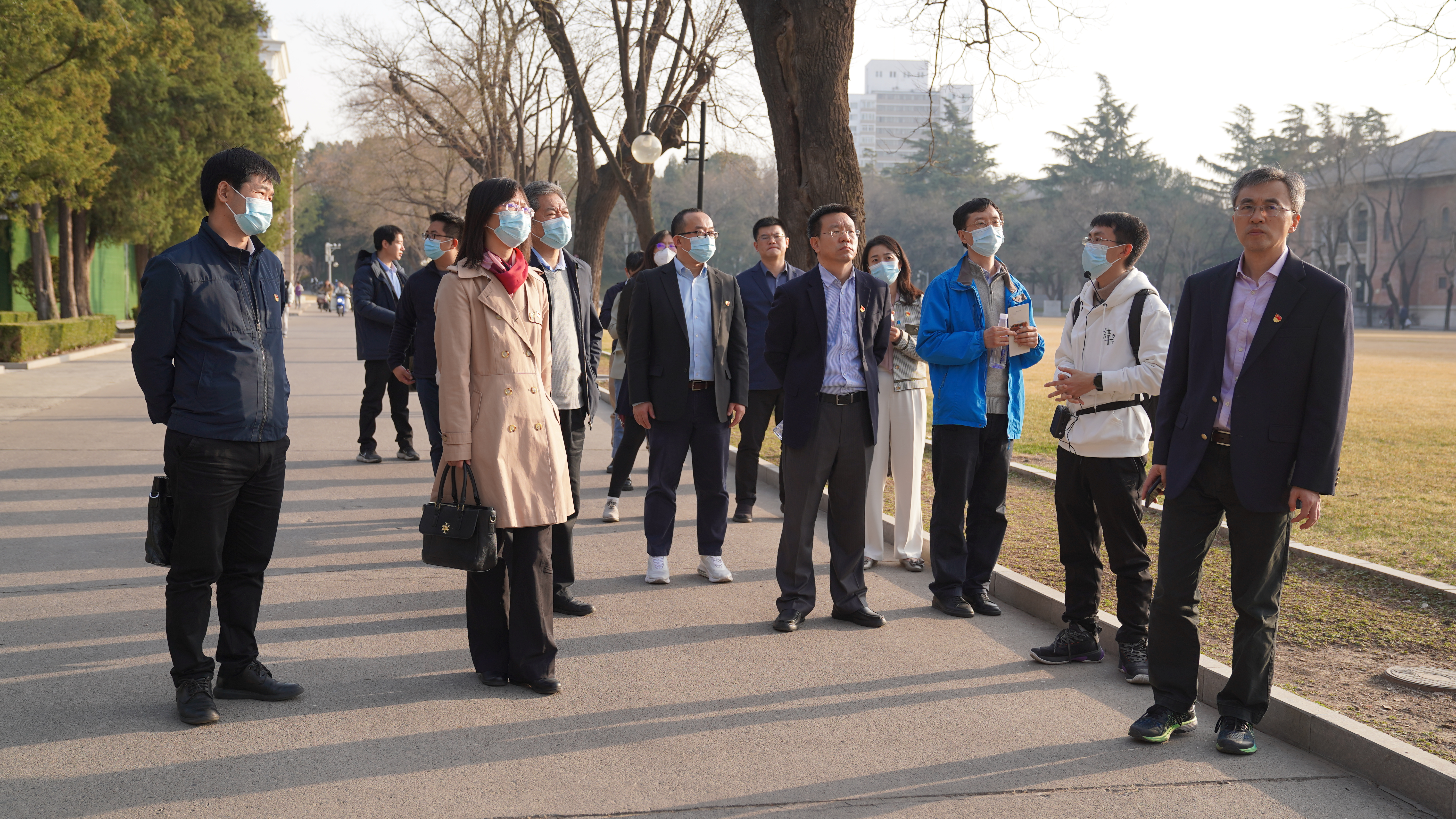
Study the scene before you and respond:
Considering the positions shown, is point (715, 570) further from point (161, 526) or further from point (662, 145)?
point (662, 145)

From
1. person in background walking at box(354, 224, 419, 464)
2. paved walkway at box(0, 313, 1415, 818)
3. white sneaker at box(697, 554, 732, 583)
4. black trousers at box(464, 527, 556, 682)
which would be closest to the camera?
paved walkway at box(0, 313, 1415, 818)

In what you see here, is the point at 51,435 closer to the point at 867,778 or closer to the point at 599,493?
the point at 599,493

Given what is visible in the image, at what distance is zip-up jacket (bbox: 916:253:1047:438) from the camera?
6.07m

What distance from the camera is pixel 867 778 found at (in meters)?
3.96

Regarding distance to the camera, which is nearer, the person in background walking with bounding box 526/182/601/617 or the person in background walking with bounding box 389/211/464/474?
the person in background walking with bounding box 526/182/601/617

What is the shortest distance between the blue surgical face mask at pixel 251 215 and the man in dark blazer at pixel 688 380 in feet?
8.13

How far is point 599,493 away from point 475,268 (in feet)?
17.3

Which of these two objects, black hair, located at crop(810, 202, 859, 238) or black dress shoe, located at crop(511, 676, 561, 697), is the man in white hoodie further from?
black dress shoe, located at crop(511, 676, 561, 697)

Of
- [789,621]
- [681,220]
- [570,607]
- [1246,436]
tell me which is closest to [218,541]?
[570,607]

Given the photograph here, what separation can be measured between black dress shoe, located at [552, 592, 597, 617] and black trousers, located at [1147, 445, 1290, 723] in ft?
9.41

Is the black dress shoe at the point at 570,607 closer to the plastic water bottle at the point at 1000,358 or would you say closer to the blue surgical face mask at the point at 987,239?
the plastic water bottle at the point at 1000,358

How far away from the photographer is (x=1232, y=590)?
4.25 metres

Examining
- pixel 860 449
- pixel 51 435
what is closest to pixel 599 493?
pixel 860 449

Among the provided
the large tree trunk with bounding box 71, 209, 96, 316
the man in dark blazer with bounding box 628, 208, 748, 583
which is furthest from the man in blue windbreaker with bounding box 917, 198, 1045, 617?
the large tree trunk with bounding box 71, 209, 96, 316
